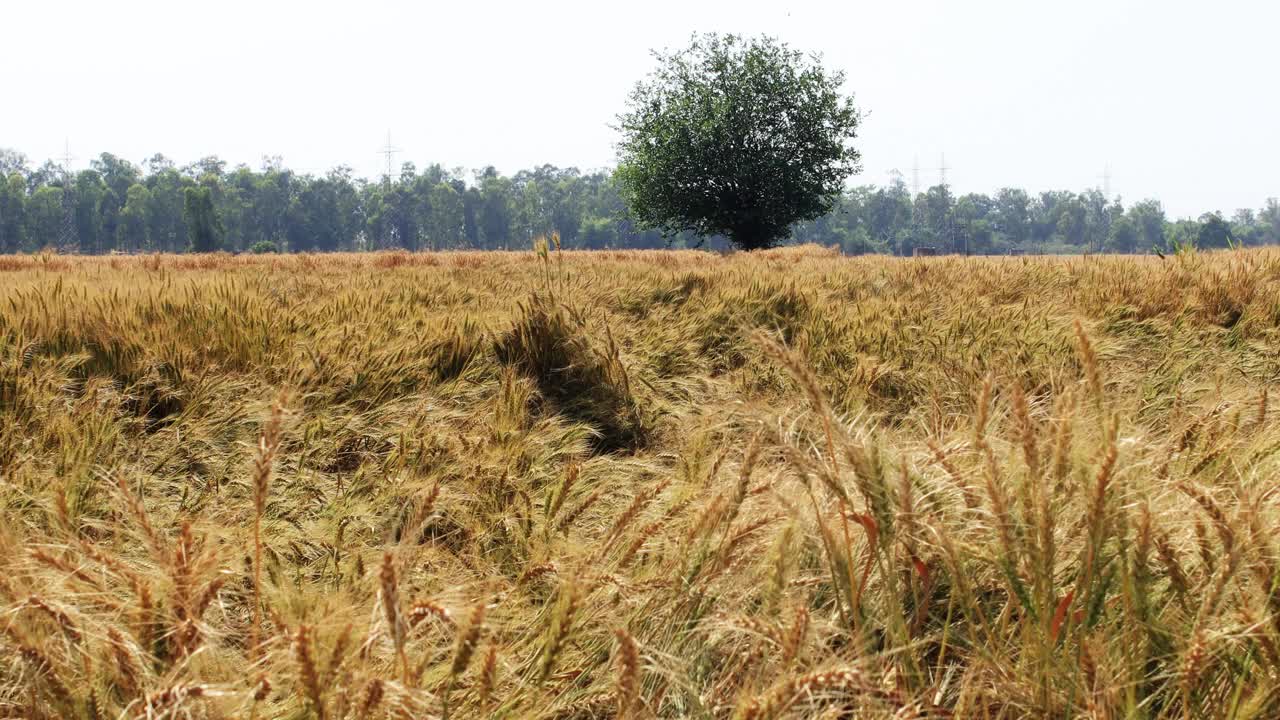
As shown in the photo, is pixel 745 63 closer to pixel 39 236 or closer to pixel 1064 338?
pixel 1064 338

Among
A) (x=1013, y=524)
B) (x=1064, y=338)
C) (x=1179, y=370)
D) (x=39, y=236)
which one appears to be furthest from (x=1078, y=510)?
(x=39, y=236)

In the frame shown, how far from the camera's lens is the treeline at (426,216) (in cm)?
9338

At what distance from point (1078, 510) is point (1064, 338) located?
3.03 m

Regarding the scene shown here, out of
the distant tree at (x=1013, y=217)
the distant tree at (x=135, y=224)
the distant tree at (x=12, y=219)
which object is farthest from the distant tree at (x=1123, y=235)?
the distant tree at (x=12, y=219)

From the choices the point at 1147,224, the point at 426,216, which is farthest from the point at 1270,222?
the point at 426,216

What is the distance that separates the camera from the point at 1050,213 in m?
159

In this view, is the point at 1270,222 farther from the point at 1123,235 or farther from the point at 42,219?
the point at 42,219

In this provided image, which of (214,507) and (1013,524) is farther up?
(1013,524)

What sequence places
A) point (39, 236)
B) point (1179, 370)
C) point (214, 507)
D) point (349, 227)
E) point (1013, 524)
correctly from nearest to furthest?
point (1013, 524), point (214, 507), point (1179, 370), point (39, 236), point (349, 227)

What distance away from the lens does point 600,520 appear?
2119 mm

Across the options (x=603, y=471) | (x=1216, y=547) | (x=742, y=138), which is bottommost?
(x=603, y=471)

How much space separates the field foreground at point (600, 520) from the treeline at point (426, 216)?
56866mm

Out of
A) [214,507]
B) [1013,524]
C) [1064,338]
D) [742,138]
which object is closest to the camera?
[1013,524]

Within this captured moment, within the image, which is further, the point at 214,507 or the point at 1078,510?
the point at 214,507
